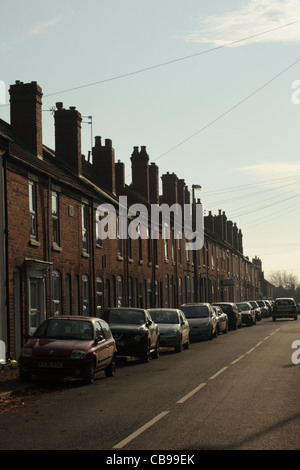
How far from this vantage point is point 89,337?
17906 mm

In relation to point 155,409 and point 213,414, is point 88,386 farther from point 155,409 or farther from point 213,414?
point 213,414

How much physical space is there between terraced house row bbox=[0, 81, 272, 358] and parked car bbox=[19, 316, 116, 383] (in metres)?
3.99

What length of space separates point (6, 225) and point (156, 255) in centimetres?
2529

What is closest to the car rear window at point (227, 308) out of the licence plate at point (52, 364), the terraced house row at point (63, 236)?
the terraced house row at point (63, 236)

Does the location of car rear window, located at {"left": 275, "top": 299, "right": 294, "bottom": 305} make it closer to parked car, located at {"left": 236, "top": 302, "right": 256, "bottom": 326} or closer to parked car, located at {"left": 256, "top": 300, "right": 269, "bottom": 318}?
parked car, located at {"left": 256, "top": 300, "right": 269, "bottom": 318}

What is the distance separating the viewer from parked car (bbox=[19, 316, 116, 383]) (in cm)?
1664

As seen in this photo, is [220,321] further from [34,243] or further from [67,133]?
[34,243]

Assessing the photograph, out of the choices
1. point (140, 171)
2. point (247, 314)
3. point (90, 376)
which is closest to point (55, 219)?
point (90, 376)

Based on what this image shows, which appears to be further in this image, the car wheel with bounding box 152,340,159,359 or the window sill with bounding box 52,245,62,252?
the window sill with bounding box 52,245,62,252

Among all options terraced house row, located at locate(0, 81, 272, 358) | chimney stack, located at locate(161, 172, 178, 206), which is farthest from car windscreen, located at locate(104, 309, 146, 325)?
chimney stack, located at locate(161, 172, 178, 206)

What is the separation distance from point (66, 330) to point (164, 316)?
11093 millimetres

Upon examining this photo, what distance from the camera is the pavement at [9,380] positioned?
1538cm

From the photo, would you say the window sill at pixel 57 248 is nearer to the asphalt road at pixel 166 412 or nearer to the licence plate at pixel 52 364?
the asphalt road at pixel 166 412

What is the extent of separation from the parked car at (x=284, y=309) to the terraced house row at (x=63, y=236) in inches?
467
